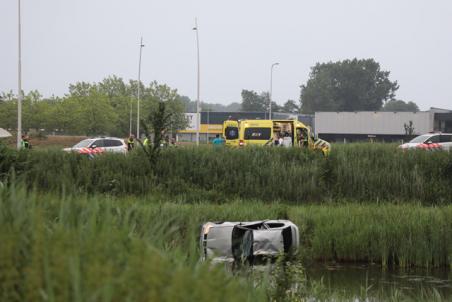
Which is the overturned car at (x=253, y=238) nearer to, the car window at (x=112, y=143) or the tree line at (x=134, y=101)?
the tree line at (x=134, y=101)

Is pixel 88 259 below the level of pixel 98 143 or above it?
above

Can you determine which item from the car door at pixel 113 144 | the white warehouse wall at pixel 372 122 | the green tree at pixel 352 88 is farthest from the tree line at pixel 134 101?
the white warehouse wall at pixel 372 122

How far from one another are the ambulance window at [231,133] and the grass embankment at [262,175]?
709 inches

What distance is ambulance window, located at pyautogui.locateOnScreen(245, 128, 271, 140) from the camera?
123ft

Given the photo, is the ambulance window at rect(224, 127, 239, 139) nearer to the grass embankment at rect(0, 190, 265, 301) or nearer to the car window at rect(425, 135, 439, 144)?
the car window at rect(425, 135, 439, 144)

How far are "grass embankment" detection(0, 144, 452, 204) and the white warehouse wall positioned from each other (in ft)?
182

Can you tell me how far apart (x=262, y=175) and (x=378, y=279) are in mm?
8191

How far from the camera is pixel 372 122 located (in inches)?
3068

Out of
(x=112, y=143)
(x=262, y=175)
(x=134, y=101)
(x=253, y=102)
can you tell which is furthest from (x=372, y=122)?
(x=253, y=102)

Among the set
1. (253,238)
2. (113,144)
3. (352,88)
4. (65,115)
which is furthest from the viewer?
(352,88)

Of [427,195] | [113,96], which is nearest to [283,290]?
[427,195]

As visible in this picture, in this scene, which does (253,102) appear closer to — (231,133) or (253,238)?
(231,133)

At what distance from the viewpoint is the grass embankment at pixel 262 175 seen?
2077cm

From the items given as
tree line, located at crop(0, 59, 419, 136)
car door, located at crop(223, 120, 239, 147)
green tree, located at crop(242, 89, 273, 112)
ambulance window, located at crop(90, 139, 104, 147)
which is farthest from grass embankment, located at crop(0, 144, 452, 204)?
green tree, located at crop(242, 89, 273, 112)
